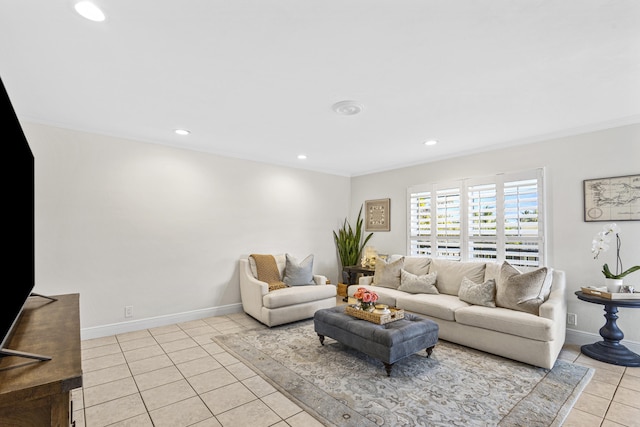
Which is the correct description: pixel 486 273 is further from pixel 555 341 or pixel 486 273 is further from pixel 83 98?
pixel 83 98

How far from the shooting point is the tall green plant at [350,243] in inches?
228

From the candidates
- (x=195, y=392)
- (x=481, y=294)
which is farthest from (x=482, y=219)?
(x=195, y=392)

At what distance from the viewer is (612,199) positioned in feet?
10.6

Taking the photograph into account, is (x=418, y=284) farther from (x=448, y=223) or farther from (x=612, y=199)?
(x=612, y=199)

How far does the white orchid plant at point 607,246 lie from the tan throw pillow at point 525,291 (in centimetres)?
52

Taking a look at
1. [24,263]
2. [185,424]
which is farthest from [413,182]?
[24,263]

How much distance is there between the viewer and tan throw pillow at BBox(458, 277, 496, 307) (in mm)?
3398

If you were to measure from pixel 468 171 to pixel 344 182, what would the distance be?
2470 mm

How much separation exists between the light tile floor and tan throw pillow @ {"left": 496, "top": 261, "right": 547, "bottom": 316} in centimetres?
64

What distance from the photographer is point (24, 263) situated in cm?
154

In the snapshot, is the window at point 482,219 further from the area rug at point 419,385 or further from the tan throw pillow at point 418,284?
the area rug at point 419,385

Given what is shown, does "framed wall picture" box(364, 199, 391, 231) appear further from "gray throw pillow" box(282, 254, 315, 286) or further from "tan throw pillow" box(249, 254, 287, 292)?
"tan throw pillow" box(249, 254, 287, 292)

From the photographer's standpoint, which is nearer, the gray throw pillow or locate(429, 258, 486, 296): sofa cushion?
locate(429, 258, 486, 296): sofa cushion

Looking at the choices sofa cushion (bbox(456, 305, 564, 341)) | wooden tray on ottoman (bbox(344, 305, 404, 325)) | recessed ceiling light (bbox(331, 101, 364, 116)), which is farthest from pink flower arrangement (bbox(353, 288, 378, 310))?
recessed ceiling light (bbox(331, 101, 364, 116))
